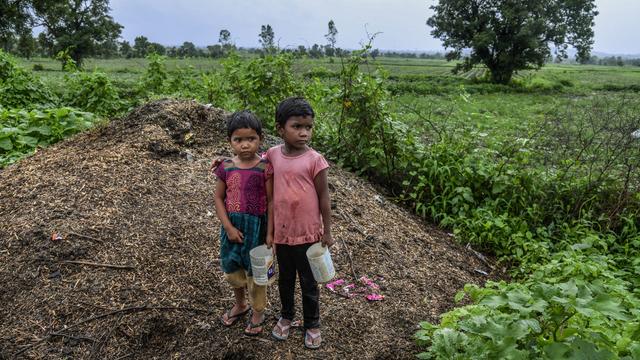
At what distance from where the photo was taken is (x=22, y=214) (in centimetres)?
363

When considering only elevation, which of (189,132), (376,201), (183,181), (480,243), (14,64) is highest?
(14,64)

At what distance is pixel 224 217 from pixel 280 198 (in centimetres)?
33

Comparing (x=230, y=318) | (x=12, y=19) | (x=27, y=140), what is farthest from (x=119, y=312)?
(x=12, y=19)

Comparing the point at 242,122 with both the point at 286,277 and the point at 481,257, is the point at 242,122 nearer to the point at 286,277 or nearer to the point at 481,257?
the point at 286,277

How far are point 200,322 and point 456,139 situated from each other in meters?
3.75

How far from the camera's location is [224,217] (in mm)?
2529

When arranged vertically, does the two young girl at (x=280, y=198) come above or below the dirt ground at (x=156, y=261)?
above

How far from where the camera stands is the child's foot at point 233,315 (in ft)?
9.33

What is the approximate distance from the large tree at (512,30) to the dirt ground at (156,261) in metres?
20.2

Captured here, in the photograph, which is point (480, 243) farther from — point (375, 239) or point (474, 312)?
point (474, 312)

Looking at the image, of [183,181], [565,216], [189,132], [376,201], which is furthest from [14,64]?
A: [565,216]

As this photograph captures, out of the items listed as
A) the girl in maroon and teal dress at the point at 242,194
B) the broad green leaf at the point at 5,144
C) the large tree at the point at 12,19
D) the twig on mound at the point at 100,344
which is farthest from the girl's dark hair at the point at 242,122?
the large tree at the point at 12,19

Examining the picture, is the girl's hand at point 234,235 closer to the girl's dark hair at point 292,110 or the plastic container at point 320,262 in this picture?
the plastic container at point 320,262

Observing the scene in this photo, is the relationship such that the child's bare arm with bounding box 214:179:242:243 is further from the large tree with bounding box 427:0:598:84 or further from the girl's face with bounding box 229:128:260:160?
the large tree with bounding box 427:0:598:84
